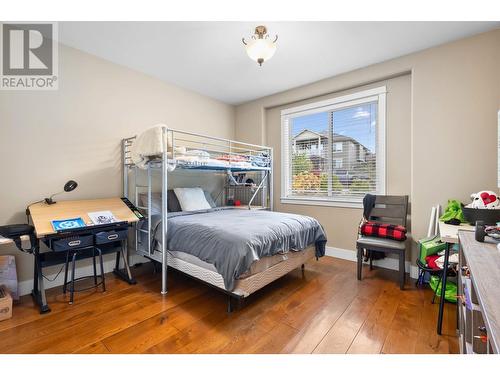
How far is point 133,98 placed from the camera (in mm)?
2949

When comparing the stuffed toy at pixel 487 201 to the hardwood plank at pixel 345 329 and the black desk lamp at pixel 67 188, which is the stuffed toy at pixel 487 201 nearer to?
the hardwood plank at pixel 345 329

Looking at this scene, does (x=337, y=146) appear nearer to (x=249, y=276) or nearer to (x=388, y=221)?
(x=388, y=221)

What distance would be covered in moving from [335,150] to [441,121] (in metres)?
1.18

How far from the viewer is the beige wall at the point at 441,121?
219cm

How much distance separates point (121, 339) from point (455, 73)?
142 inches

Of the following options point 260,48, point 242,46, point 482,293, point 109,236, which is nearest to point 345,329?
point 482,293

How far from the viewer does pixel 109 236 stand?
7.29ft

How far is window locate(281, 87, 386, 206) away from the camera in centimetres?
299

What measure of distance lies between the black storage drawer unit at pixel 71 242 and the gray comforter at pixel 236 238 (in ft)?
1.92

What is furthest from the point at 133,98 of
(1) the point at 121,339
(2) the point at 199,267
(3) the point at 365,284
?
(3) the point at 365,284

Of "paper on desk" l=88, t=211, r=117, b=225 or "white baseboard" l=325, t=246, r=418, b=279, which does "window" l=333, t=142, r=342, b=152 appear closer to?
"white baseboard" l=325, t=246, r=418, b=279

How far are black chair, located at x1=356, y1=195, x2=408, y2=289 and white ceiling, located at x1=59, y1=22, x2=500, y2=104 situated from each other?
1.61 m

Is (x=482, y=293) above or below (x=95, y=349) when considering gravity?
above
